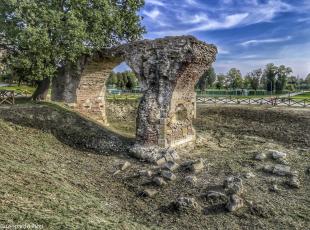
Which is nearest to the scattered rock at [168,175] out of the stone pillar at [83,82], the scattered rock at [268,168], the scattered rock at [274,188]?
the scattered rock at [274,188]

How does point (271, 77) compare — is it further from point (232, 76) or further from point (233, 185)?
point (233, 185)

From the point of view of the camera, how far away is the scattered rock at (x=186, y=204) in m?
6.87

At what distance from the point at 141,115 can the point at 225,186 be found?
4968mm

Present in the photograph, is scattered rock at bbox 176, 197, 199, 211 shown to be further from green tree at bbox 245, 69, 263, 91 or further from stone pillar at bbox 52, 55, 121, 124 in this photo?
green tree at bbox 245, 69, 263, 91

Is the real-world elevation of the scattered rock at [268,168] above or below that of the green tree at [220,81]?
below

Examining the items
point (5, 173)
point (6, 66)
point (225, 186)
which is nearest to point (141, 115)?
point (225, 186)

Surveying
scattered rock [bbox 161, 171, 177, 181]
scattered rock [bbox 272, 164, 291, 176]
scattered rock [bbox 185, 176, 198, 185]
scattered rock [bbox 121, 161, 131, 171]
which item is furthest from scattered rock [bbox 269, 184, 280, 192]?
scattered rock [bbox 121, 161, 131, 171]

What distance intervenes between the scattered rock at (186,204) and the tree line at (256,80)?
145 feet

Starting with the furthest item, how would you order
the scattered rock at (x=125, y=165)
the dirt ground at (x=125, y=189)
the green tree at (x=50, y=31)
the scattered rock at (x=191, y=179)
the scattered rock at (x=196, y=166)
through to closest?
the green tree at (x=50, y=31)
the scattered rock at (x=125, y=165)
the scattered rock at (x=196, y=166)
the scattered rock at (x=191, y=179)
the dirt ground at (x=125, y=189)

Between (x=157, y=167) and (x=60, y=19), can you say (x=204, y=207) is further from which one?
(x=60, y=19)

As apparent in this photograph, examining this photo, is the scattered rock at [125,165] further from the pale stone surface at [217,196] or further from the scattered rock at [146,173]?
the pale stone surface at [217,196]

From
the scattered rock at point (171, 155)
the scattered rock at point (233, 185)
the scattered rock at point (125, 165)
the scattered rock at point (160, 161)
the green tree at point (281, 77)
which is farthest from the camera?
the green tree at point (281, 77)

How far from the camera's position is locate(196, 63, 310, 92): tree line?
50.7 metres

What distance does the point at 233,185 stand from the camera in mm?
7848
